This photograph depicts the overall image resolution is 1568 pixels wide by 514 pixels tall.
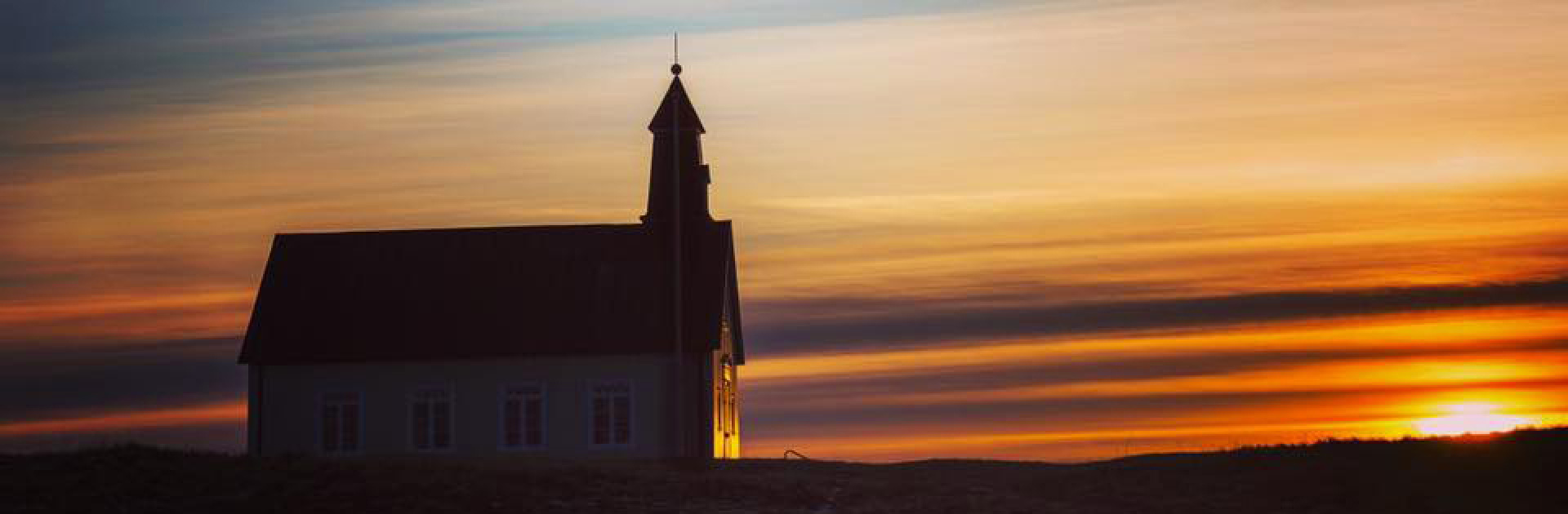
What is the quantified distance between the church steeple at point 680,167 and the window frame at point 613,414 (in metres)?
5.69

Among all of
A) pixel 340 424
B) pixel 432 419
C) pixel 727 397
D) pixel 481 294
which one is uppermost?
pixel 481 294

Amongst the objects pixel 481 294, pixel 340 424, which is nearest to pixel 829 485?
pixel 481 294

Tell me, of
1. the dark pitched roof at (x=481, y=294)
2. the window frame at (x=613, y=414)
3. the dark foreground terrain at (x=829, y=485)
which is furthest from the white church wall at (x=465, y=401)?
the dark foreground terrain at (x=829, y=485)

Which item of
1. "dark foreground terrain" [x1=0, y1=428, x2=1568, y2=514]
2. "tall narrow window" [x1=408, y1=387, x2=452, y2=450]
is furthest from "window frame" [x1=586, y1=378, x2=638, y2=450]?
"dark foreground terrain" [x1=0, y1=428, x2=1568, y2=514]

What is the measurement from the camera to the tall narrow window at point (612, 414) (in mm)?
52969

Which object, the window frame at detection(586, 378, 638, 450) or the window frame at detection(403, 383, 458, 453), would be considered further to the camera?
the window frame at detection(403, 383, 458, 453)

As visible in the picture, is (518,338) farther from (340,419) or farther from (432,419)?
(340,419)

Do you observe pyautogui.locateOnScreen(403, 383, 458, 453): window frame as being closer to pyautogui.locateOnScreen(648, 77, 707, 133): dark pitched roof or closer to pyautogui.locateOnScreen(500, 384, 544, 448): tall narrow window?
pyautogui.locateOnScreen(500, 384, 544, 448): tall narrow window

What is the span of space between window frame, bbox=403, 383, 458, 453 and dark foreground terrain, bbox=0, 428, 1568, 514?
438 inches

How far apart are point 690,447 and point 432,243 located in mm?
10540

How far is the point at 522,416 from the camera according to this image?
53562 mm

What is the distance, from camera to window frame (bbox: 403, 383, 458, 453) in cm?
5362

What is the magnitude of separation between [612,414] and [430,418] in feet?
16.6

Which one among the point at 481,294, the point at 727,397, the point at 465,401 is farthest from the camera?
the point at 727,397
